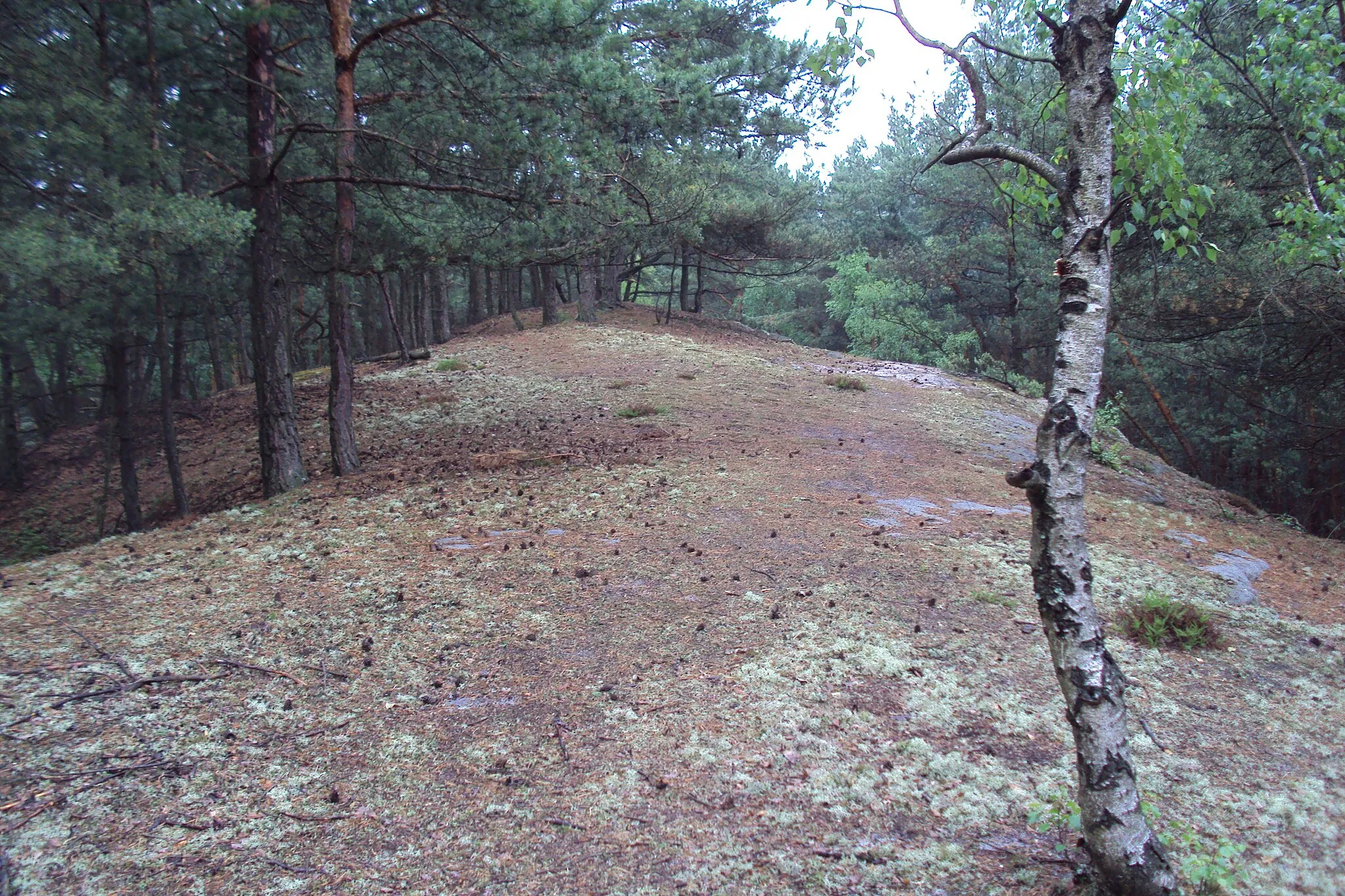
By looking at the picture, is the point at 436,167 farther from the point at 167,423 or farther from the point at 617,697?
the point at 617,697

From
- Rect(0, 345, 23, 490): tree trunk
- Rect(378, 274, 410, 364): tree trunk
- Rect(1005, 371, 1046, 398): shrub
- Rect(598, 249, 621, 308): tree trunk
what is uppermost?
Rect(598, 249, 621, 308): tree trunk

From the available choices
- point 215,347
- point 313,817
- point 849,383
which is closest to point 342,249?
point 313,817

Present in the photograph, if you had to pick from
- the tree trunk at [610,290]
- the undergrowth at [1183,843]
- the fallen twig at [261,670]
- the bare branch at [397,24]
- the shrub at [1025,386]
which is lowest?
the fallen twig at [261,670]

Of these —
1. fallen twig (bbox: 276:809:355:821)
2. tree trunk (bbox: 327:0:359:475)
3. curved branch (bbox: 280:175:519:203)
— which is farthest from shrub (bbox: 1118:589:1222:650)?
tree trunk (bbox: 327:0:359:475)

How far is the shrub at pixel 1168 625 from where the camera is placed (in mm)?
4742

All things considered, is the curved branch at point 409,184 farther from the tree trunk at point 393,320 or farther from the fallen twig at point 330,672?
the fallen twig at point 330,672

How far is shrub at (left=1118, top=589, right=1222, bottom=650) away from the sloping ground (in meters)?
0.13

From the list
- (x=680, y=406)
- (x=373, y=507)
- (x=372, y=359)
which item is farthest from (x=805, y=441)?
(x=372, y=359)

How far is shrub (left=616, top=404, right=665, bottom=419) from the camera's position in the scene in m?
11.2

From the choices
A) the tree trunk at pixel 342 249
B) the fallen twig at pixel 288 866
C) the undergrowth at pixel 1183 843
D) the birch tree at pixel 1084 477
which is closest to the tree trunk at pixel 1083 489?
the birch tree at pixel 1084 477

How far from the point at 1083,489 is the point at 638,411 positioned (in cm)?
916

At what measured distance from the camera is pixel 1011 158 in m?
2.73

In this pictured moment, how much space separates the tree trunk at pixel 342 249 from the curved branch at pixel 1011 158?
6532 mm

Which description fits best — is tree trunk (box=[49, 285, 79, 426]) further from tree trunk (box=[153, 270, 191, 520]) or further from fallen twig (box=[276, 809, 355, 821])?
fallen twig (box=[276, 809, 355, 821])
